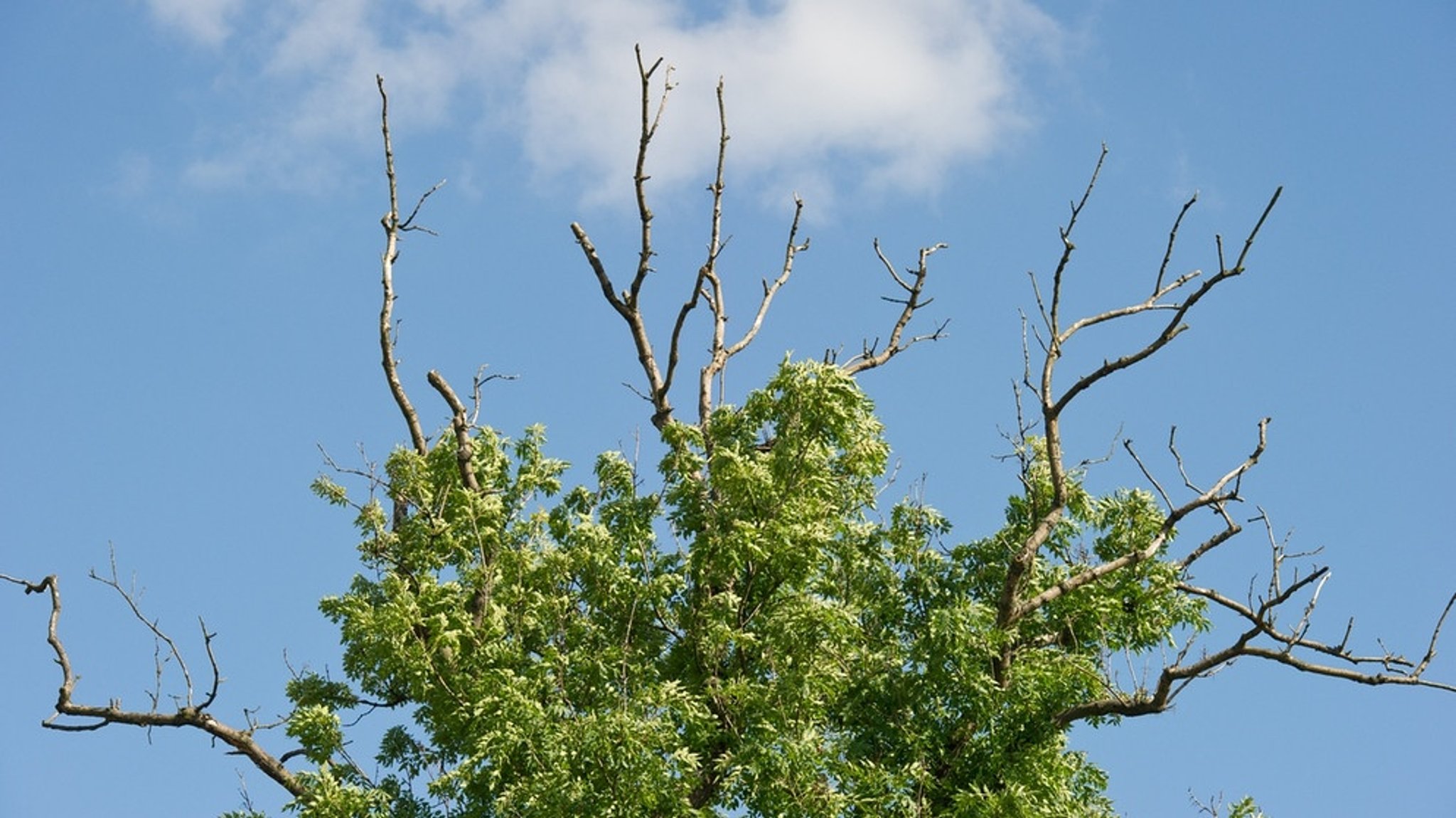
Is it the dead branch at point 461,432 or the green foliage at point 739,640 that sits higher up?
the dead branch at point 461,432

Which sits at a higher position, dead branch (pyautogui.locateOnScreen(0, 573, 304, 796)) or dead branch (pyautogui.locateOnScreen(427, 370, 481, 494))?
dead branch (pyautogui.locateOnScreen(427, 370, 481, 494))

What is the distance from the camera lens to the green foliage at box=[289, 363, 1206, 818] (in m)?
13.6

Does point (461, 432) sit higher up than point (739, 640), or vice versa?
point (461, 432)

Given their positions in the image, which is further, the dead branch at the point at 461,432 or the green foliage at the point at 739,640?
the dead branch at the point at 461,432

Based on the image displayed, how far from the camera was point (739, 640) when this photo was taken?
14.3 meters

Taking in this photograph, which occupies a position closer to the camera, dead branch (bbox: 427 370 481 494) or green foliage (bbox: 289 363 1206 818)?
green foliage (bbox: 289 363 1206 818)

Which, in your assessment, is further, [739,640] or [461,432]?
[461,432]

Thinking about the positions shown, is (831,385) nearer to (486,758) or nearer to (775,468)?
(775,468)

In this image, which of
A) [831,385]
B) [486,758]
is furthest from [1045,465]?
[486,758]

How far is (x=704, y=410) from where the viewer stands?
18.4 m

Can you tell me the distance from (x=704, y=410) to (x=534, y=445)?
224 centimetres

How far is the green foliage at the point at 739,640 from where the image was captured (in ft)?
44.7

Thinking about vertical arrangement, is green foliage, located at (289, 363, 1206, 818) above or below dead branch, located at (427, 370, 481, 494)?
below

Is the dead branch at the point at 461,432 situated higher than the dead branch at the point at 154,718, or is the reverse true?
the dead branch at the point at 461,432
